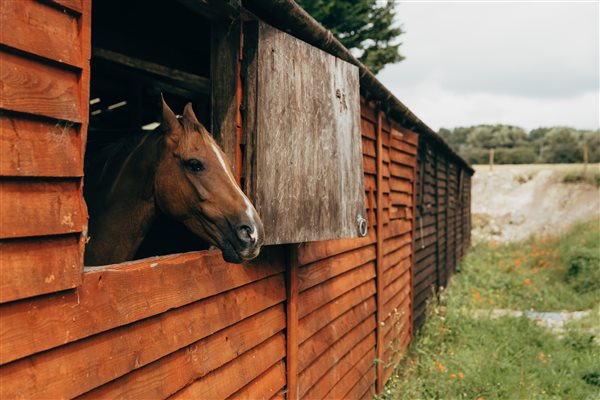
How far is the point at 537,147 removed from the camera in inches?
2280

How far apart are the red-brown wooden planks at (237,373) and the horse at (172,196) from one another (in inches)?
28.9

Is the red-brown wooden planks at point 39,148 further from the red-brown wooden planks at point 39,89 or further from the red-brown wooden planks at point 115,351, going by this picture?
the red-brown wooden planks at point 115,351

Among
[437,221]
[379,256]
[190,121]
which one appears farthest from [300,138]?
[437,221]

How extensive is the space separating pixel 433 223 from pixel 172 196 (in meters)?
9.27

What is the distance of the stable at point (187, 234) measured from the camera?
5.27ft

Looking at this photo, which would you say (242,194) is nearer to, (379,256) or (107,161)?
(107,161)

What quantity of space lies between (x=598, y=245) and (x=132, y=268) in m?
17.1

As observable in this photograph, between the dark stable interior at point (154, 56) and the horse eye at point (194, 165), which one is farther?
the dark stable interior at point (154, 56)

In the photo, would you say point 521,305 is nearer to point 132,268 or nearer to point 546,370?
point 546,370

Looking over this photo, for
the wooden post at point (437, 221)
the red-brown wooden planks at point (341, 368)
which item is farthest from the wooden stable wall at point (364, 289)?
the wooden post at point (437, 221)

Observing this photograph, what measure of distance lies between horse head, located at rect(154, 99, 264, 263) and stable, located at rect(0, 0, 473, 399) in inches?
9.4

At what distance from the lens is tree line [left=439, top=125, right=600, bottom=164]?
1761 inches

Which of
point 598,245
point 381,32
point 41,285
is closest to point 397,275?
point 41,285

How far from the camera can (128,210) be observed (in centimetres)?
298
